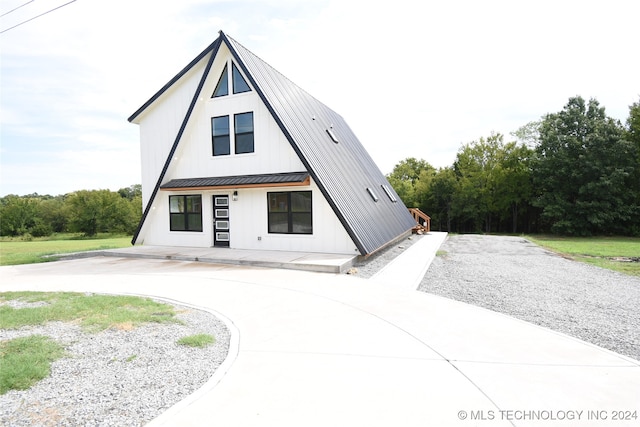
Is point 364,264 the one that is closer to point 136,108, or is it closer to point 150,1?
point 150,1

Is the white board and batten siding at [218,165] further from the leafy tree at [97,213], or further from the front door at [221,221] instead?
the leafy tree at [97,213]

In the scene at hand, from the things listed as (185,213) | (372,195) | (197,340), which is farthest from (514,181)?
(197,340)

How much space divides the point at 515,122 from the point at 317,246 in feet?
105

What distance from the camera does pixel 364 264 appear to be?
9.46 metres

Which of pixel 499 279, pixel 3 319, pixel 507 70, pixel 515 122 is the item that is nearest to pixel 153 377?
pixel 3 319

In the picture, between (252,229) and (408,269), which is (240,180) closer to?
(252,229)

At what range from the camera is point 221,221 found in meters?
11.7

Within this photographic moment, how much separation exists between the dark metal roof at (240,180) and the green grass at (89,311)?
5122 mm

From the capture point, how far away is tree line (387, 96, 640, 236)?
24234 mm

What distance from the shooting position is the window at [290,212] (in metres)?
10.3

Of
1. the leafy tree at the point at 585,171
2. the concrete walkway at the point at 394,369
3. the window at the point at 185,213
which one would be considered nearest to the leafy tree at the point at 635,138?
the leafy tree at the point at 585,171

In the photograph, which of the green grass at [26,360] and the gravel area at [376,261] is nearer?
the green grass at [26,360]

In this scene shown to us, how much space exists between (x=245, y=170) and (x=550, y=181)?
26621 millimetres

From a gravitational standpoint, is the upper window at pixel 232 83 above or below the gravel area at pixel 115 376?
above
